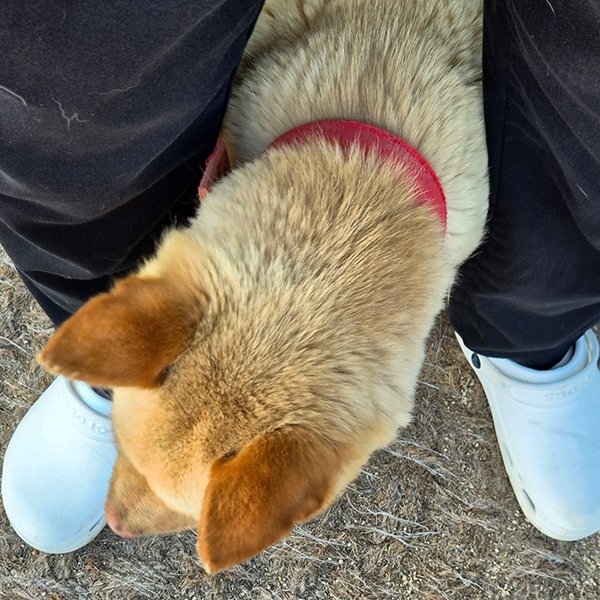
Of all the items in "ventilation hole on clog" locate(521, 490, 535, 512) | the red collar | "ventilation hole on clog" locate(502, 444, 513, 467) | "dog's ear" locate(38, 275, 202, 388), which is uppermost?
"dog's ear" locate(38, 275, 202, 388)

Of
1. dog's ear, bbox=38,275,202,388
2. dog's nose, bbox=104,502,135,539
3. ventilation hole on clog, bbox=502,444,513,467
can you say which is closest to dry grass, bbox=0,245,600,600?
ventilation hole on clog, bbox=502,444,513,467

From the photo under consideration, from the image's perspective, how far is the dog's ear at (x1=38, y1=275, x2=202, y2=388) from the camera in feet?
3.01

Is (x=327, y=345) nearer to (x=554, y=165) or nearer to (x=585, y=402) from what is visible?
(x=554, y=165)

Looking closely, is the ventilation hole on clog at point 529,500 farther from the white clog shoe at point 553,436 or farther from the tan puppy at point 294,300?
the tan puppy at point 294,300

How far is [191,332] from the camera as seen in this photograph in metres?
1.05

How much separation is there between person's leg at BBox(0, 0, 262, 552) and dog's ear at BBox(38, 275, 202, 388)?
0.86ft

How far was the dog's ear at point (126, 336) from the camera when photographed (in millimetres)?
918

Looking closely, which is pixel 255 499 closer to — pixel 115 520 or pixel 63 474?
pixel 115 520

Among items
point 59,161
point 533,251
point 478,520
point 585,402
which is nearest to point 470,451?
point 478,520

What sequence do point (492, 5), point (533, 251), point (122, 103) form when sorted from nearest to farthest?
point (122, 103) < point (492, 5) < point (533, 251)

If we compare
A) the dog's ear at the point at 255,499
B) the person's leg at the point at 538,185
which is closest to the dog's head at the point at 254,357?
the dog's ear at the point at 255,499

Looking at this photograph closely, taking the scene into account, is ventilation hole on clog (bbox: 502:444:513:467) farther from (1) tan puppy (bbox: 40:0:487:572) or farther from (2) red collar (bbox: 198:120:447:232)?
(2) red collar (bbox: 198:120:447:232)

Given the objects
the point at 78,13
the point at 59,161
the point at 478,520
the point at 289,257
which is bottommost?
the point at 478,520

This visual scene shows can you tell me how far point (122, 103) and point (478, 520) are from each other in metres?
1.70
